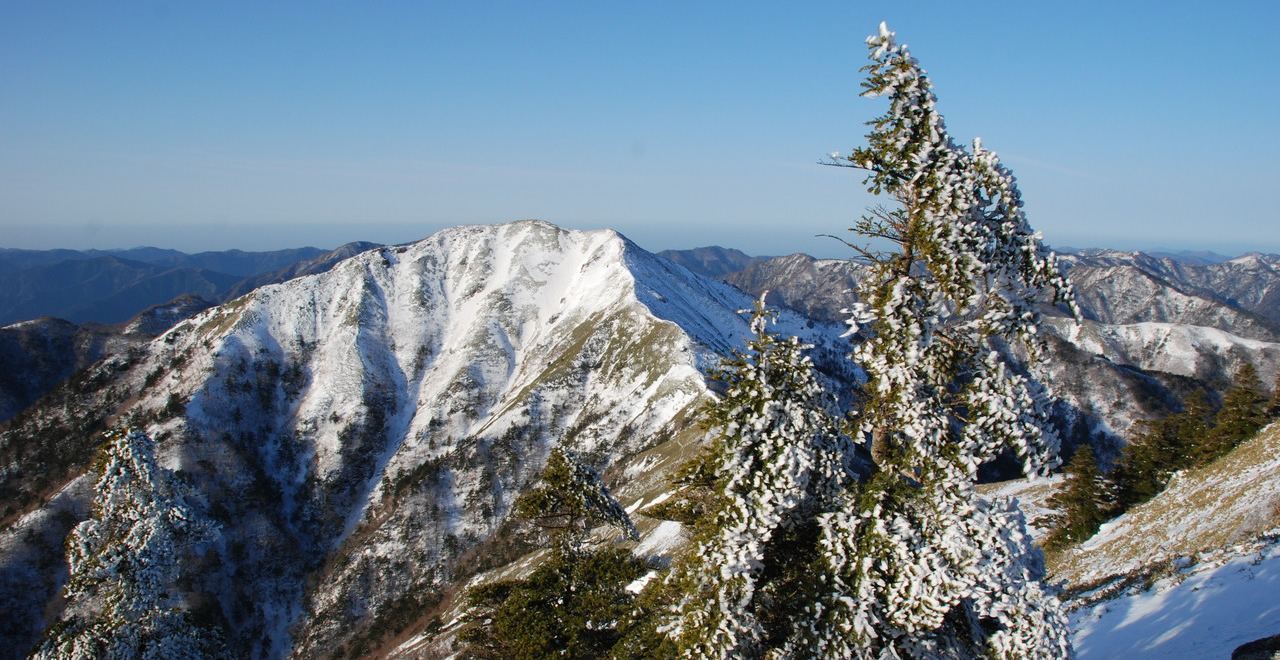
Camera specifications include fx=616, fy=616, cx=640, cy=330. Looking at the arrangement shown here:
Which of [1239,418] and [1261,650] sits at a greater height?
[1261,650]

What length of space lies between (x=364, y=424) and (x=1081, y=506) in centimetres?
12400

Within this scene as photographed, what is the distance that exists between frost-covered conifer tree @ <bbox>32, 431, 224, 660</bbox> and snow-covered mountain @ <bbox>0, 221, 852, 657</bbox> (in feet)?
193

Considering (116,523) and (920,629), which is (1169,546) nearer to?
(920,629)

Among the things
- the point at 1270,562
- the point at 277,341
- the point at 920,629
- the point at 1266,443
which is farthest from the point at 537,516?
the point at 277,341

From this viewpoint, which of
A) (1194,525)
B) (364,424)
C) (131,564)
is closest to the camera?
(131,564)

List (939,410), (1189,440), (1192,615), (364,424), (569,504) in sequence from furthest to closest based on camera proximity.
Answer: (364,424) < (1189,440) < (569,504) < (1192,615) < (939,410)

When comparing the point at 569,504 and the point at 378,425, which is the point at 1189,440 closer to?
the point at 569,504

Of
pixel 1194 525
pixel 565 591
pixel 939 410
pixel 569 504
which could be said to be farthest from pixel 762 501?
pixel 1194 525

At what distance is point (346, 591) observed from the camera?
98.9 metres

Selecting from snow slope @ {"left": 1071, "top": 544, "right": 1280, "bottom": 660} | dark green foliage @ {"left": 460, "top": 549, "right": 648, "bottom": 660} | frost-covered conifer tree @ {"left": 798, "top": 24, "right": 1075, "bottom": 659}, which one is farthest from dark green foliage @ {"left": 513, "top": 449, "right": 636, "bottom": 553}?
snow slope @ {"left": 1071, "top": 544, "right": 1280, "bottom": 660}

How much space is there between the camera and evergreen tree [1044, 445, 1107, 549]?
150ft

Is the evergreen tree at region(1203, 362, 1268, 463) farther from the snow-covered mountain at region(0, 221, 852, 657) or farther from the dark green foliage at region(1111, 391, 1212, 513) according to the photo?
the snow-covered mountain at region(0, 221, 852, 657)

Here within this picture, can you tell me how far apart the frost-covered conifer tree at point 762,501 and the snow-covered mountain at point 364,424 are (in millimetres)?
75669

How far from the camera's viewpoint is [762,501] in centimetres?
1238
